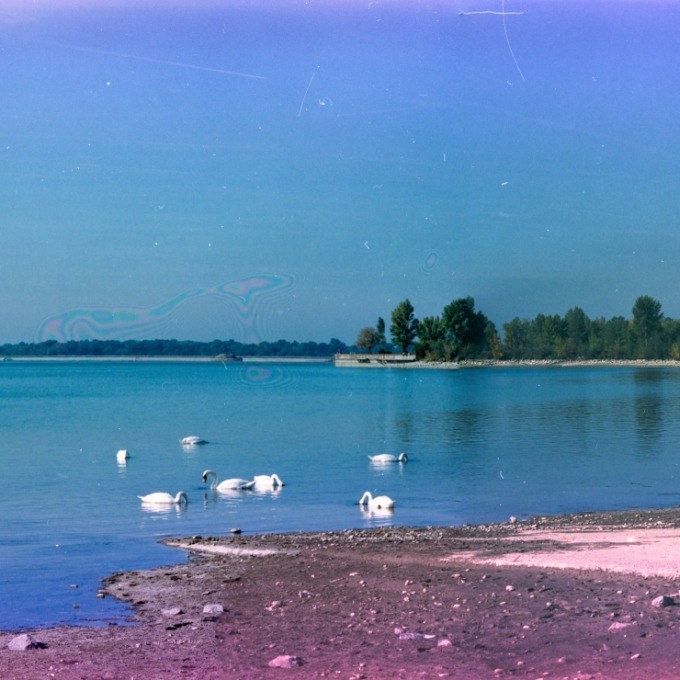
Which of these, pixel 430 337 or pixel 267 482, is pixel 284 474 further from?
pixel 430 337

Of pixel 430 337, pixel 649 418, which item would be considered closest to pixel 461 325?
pixel 430 337

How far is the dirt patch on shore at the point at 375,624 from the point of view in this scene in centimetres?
936

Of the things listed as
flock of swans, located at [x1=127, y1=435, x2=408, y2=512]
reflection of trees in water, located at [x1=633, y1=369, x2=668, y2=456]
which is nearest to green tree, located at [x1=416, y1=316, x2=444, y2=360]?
reflection of trees in water, located at [x1=633, y1=369, x2=668, y2=456]

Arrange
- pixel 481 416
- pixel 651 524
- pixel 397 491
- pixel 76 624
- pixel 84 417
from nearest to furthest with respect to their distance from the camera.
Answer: pixel 76 624, pixel 651 524, pixel 397 491, pixel 481 416, pixel 84 417

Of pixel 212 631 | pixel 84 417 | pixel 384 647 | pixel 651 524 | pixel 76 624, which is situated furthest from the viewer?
pixel 84 417

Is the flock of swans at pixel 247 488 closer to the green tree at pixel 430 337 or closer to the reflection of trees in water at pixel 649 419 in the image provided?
the reflection of trees in water at pixel 649 419

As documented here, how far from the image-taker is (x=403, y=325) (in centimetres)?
17962

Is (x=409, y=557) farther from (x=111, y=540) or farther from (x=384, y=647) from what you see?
(x=111, y=540)

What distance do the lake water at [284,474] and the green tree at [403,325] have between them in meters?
102

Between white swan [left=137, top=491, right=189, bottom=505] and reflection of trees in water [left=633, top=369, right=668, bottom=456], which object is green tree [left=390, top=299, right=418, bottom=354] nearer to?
reflection of trees in water [left=633, top=369, right=668, bottom=456]

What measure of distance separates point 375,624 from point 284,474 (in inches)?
892

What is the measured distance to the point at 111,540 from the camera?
65.2 ft

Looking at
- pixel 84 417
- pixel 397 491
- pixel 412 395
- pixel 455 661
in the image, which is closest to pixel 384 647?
pixel 455 661

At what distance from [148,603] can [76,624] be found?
3.87 ft
